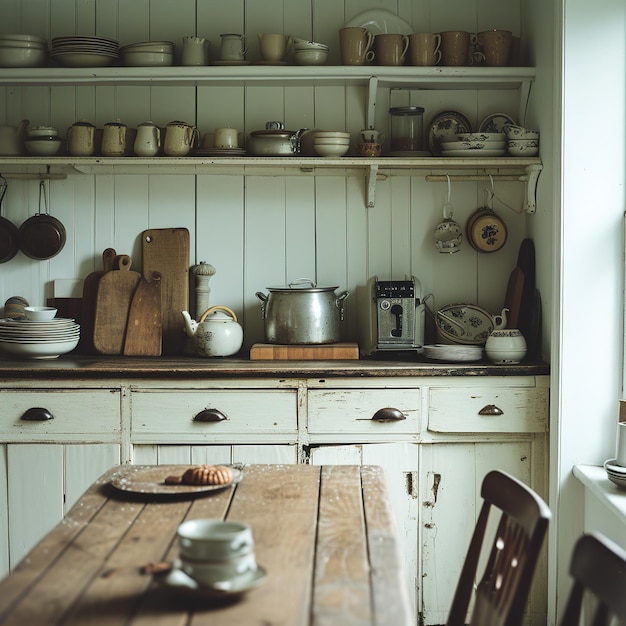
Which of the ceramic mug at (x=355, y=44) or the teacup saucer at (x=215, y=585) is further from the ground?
the ceramic mug at (x=355, y=44)

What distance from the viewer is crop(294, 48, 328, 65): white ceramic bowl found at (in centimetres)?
343

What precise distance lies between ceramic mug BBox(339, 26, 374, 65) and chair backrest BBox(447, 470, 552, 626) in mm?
2098

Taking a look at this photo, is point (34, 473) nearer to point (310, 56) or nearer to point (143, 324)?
point (143, 324)

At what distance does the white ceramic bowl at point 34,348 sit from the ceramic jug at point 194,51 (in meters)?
1.18

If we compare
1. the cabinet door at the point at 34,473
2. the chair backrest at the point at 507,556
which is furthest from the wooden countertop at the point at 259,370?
the chair backrest at the point at 507,556

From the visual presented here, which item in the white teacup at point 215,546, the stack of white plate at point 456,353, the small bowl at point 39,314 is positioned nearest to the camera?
the white teacup at point 215,546

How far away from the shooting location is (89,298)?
144 inches

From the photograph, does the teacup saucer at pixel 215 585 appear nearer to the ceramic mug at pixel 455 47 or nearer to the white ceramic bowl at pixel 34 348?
the white ceramic bowl at pixel 34 348

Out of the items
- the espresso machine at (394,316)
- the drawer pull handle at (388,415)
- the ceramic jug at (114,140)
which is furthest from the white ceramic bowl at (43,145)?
the drawer pull handle at (388,415)

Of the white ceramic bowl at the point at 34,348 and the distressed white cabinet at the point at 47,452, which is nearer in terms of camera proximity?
the distressed white cabinet at the point at 47,452

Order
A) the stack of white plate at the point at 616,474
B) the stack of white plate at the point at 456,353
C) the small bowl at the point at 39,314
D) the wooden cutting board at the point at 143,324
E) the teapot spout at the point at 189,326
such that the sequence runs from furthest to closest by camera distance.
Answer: the wooden cutting board at the point at 143,324 < the teapot spout at the point at 189,326 < the small bowl at the point at 39,314 < the stack of white plate at the point at 456,353 < the stack of white plate at the point at 616,474

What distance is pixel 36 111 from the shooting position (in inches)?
Result: 145

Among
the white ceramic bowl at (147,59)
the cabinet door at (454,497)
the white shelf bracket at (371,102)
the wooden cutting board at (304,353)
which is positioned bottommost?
the cabinet door at (454,497)

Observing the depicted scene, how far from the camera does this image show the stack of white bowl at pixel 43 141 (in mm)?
3477
